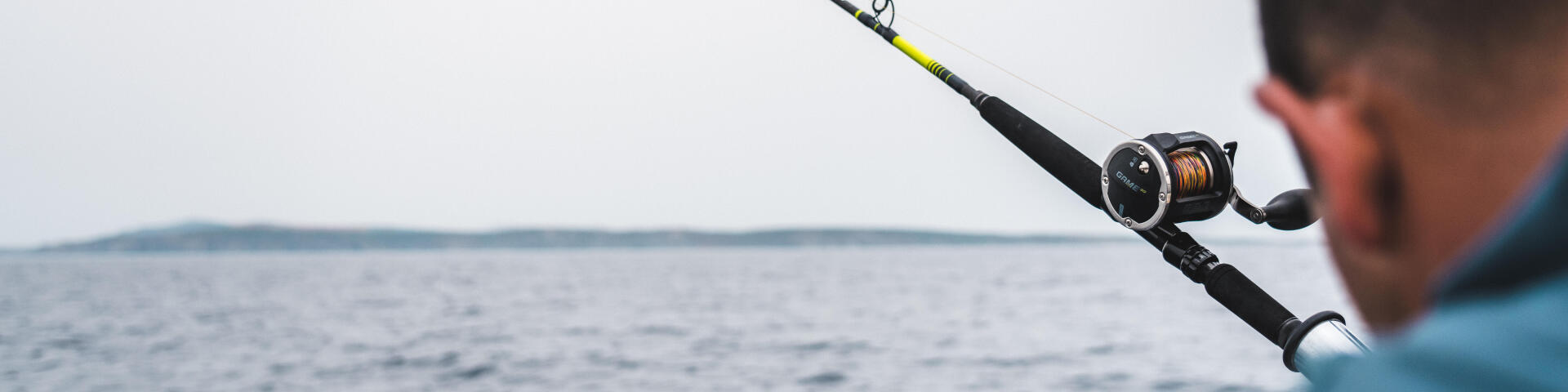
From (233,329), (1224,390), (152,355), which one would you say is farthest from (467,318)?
(1224,390)

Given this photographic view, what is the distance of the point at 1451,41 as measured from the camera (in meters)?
0.51

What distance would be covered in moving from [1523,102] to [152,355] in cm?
2063

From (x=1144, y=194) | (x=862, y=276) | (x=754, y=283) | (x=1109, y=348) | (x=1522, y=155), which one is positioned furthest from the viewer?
(x=862, y=276)

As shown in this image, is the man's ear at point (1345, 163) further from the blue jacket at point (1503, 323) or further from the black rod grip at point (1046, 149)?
the black rod grip at point (1046, 149)

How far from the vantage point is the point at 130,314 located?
89.0 feet

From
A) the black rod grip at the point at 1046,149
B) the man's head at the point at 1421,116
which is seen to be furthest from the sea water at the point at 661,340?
the man's head at the point at 1421,116

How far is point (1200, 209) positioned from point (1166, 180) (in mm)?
133

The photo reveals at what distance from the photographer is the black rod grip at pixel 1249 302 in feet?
5.45

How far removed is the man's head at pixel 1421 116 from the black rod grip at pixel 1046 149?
1.30 meters

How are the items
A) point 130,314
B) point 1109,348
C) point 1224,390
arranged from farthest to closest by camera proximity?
point 130,314 < point 1109,348 < point 1224,390

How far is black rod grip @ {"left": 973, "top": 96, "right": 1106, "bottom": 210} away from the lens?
1.88 metres

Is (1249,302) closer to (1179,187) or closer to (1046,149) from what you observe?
(1179,187)

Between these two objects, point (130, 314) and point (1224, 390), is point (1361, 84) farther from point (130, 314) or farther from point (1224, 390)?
point (130, 314)

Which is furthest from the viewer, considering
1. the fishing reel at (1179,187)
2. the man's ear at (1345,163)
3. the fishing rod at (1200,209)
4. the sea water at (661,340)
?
the sea water at (661,340)
